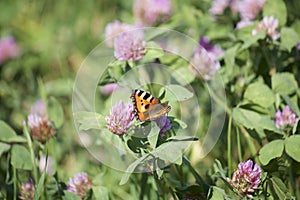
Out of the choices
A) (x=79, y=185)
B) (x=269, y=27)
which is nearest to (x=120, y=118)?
(x=79, y=185)

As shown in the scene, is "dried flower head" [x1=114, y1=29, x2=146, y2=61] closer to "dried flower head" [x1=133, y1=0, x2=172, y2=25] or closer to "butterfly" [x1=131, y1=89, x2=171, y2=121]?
"butterfly" [x1=131, y1=89, x2=171, y2=121]

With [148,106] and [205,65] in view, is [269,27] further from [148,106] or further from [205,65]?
[148,106]

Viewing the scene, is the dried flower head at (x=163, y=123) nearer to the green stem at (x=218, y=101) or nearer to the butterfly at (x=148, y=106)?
the butterfly at (x=148, y=106)

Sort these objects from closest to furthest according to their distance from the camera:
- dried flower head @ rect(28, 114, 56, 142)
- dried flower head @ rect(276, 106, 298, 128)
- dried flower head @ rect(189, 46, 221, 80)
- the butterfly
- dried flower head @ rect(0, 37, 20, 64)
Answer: the butterfly
dried flower head @ rect(276, 106, 298, 128)
dried flower head @ rect(28, 114, 56, 142)
dried flower head @ rect(189, 46, 221, 80)
dried flower head @ rect(0, 37, 20, 64)

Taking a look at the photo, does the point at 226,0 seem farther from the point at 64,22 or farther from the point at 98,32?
the point at 64,22

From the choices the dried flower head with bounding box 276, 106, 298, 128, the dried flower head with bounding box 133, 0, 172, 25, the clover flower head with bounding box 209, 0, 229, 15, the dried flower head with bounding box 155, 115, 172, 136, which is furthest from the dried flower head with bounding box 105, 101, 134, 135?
the dried flower head with bounding box 133, 0, 172, 25

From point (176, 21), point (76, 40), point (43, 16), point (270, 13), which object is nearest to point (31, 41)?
point (43, 16)

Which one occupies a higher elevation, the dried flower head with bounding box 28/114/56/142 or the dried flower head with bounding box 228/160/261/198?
the dried flower head with bounding box 28/114/56/142

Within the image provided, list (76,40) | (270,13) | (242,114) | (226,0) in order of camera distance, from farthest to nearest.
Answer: (76,40) → (226,0) → (270,13) → (242,114)
